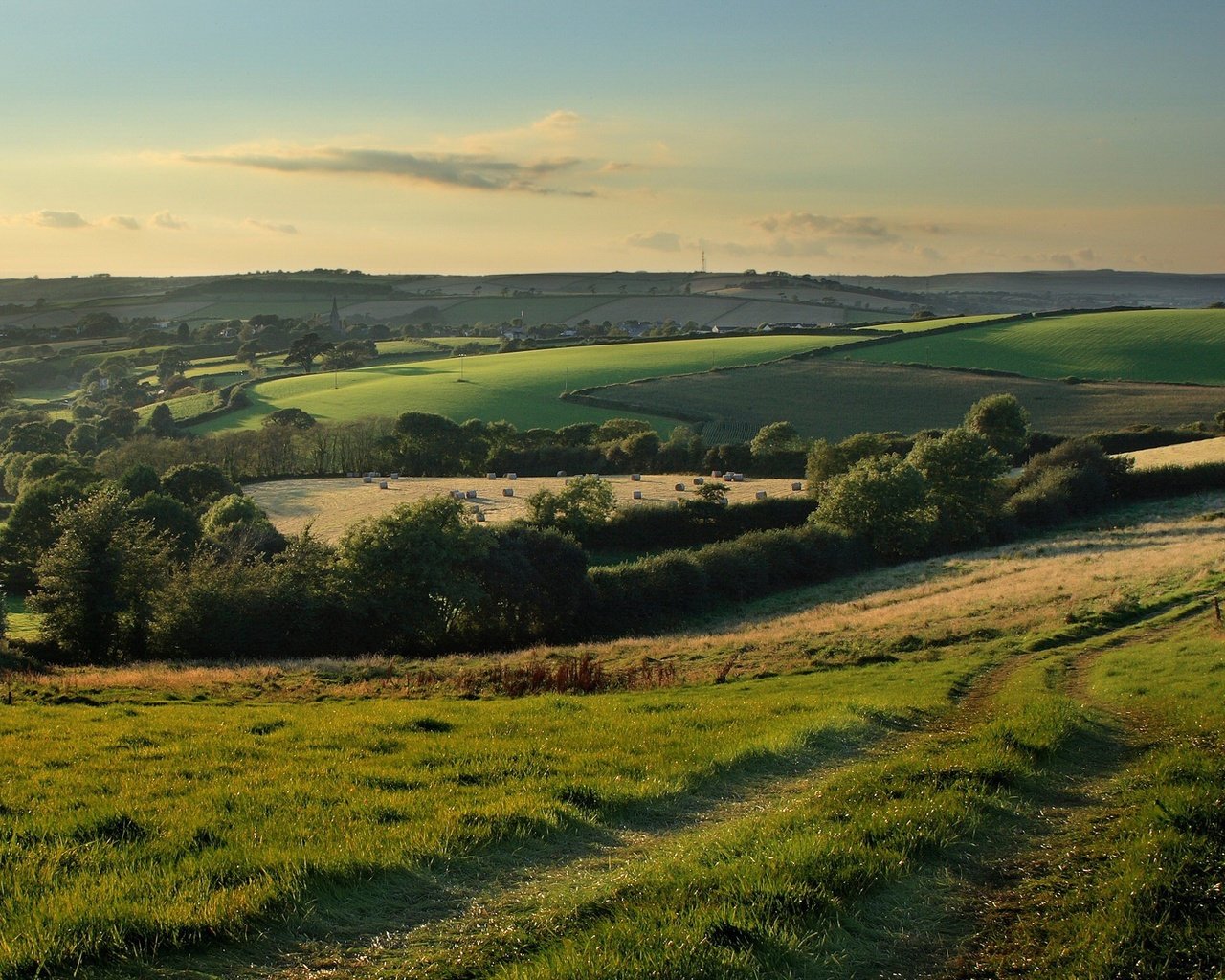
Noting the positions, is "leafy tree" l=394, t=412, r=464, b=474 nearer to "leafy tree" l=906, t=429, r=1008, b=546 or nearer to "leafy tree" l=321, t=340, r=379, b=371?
"leafy tree" l=906, t=429, r=1008, b=546

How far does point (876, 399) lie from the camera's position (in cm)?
12375

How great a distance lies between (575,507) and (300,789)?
182 ft

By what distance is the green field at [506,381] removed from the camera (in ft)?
425

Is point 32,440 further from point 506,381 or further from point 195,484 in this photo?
point 506,381

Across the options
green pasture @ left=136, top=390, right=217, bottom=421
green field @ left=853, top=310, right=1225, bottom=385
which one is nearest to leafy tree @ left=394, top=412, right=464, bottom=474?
green pasture @ left=136, top=390, right=217, bottom=421

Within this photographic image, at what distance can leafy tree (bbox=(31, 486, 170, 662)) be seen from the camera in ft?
143

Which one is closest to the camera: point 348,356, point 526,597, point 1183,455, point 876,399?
point 526,597

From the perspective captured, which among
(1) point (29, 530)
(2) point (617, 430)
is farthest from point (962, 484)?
(1) point (29, 530)

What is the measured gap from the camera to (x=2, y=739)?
16.2 metres

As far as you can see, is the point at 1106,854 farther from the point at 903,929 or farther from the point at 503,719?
the point at 503,719

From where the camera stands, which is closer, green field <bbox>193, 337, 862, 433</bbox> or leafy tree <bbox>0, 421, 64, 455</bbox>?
leafy tree <bbox>0, 421, 64, 455</bbox>

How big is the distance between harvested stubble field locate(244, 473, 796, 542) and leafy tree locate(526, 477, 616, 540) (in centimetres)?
349

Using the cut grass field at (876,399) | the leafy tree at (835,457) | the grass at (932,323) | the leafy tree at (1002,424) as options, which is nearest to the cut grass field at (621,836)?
the leafy tree at (835,457)

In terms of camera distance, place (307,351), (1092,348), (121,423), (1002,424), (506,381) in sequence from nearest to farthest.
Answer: (1002,424), (121,423), (506,381), (1092,348), (307,351)
